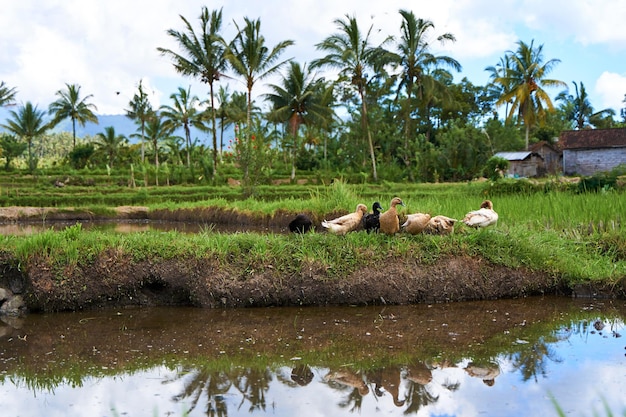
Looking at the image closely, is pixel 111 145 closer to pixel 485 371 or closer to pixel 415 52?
pixel 415 52

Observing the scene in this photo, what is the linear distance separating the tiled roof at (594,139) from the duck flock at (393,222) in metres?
29.7

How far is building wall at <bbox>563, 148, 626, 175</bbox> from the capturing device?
112ft

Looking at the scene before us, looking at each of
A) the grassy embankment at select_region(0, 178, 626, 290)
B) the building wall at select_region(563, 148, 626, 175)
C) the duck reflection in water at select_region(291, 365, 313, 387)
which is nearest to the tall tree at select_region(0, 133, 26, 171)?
the building wall at select_region(563, 148, 626, 175)

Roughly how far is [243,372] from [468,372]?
1654 mm

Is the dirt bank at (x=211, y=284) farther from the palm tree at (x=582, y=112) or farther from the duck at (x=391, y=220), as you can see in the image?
the palm tree at (x=582, y=112)

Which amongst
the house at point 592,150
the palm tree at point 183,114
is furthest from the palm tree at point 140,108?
the house at point 592,150

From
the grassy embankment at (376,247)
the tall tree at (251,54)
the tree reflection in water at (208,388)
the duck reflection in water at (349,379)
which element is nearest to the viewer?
the tree reflection in water at (208,388)

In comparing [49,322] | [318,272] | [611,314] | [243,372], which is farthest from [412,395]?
[49,322]

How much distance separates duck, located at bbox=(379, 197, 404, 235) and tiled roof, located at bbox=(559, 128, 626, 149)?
31.1m

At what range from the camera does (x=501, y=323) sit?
6023 mm

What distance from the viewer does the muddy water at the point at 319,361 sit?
394cm

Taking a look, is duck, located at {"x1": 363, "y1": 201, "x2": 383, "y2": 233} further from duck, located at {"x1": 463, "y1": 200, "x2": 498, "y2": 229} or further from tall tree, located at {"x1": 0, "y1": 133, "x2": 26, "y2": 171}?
tall tree, located at {"x1": 0, "y1": 133, "x2": 26, "y2": 171}

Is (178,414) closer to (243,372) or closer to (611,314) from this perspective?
(243,372)

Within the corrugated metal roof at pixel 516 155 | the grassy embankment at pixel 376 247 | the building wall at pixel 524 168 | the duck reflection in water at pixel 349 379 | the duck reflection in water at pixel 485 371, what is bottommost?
the duck reflection in water at pixel 485 371
